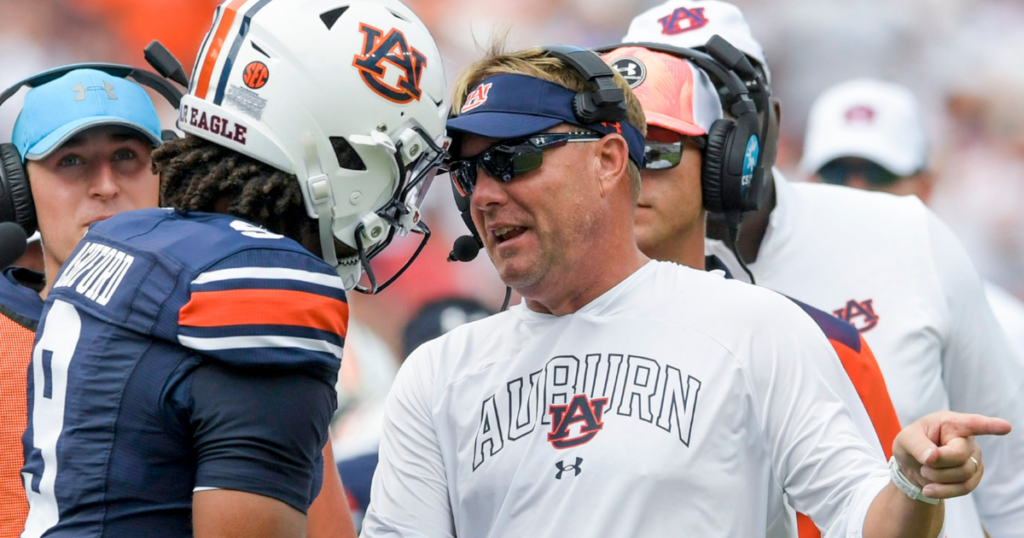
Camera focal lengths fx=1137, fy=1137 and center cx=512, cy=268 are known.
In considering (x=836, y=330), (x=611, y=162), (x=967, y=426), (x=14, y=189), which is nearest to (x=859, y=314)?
(x=836, y=330)

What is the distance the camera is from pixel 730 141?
288cm

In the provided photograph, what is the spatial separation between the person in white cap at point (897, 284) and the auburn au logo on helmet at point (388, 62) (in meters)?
1.36

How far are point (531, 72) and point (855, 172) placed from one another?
2.80 m

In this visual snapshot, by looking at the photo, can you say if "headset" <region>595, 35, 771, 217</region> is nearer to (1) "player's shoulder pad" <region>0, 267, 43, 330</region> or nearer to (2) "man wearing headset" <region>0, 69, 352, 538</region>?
(2) "man wearing headset" <region>0, 69, 352, 538</region>

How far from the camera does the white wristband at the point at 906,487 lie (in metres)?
1.68

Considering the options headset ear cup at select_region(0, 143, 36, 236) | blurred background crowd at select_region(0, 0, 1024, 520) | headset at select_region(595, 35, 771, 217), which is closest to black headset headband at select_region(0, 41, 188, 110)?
headset ear cup at select_region(0, 143, 36, 236)

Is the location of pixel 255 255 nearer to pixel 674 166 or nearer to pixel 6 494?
pixel 6 494

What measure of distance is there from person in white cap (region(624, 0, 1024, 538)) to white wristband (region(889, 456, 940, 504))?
4.72 ft

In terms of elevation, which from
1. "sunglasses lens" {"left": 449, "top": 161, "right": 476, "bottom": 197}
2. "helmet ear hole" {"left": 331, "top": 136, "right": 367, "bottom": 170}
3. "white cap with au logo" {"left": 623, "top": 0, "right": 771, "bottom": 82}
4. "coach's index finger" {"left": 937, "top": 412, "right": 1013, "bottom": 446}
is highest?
"white cap with au logo" {"left": 623, "top": 0, "right": 771, "bottom": 82}

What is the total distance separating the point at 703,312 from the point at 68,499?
116 centimetres

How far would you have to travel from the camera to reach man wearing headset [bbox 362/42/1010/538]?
78.6 inches

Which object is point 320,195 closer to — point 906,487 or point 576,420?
point 576,420

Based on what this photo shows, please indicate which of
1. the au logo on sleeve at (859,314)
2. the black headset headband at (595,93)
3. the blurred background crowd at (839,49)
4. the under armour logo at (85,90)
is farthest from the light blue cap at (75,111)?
the blurred background crowd at (839,49)

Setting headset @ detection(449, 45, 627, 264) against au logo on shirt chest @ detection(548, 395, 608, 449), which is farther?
headset @ detection(449, 45, 627, 264)
